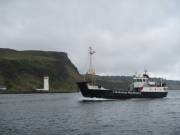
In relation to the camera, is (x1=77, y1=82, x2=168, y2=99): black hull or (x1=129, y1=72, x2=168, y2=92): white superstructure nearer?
(x1=77, y1=82, x2=168, y2=99): black hull

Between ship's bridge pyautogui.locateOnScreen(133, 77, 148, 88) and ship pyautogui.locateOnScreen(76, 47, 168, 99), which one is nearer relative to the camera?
ship pyautogui.locateOnScreen(76, 47, 168, 99)

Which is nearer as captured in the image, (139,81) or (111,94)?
(111,94)

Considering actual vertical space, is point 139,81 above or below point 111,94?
above

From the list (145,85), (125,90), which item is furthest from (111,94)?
(145,85)

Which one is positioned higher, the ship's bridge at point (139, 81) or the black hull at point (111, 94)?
the ship's bridge at point (139, 81)

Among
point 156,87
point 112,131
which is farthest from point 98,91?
point 112,131

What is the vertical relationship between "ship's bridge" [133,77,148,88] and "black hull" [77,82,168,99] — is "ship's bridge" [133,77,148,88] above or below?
above

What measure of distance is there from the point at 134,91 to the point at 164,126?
4747cm

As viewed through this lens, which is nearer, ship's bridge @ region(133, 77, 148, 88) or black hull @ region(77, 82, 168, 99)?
black hull @ region(77, 82, 168, 99)

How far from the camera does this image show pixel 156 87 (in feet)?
251

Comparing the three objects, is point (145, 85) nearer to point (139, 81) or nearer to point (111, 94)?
point (139, 81)

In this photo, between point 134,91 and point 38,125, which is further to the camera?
point 134,91

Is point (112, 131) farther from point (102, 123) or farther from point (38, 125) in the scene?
point (38, 125)

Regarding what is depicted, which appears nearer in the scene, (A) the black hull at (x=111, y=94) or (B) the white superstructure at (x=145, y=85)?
(A) the black hull at (x=111, y=94)
